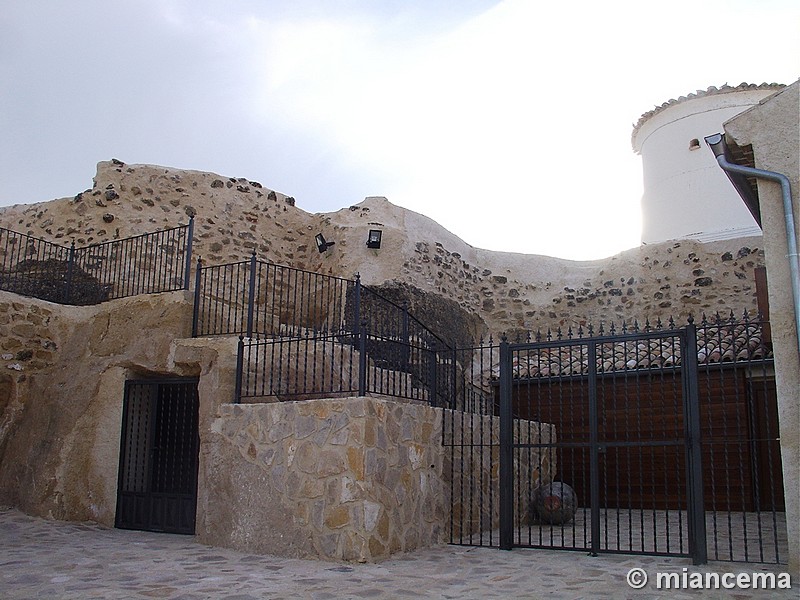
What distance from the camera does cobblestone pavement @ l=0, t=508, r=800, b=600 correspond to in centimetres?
562

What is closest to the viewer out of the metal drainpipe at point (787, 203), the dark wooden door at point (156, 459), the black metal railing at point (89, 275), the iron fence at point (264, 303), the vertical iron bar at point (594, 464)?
the metal drainpipe at point (787, 203)

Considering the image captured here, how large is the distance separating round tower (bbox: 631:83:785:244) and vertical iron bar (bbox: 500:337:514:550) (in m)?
12.7

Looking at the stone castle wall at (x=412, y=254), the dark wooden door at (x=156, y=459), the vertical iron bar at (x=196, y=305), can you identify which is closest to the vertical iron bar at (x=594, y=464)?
the dark wooden door at (x=156, y=459)

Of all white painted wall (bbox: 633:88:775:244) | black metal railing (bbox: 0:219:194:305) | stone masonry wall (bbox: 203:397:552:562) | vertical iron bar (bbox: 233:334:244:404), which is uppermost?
white painted wall (bbox: 633:88:775:244)

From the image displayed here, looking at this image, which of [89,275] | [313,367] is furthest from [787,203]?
[89,275]

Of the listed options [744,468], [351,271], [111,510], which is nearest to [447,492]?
[111,510]

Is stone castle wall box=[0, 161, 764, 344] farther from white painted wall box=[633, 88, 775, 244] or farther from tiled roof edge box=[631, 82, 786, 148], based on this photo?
tiled roof edge box=[631, 82, 786, 148]

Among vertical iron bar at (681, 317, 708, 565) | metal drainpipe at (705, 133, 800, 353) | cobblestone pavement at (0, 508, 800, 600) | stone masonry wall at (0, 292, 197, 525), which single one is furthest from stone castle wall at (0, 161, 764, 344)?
metal drainpipe at (705, 133, 800, 353)

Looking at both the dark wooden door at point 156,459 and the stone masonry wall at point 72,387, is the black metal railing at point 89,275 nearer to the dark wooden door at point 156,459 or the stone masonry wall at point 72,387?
the stone masonry wall at point 72,387

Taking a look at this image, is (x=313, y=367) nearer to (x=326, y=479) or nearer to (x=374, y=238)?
(x=326, y=479)

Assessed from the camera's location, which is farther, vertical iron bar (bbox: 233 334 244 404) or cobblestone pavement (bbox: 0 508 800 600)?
vertical iron bar (bbox: 233 334 244 404)

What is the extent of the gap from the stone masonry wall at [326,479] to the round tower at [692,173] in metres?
13.6

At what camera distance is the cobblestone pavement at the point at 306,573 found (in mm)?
5617

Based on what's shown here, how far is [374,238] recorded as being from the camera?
47.1 ft
